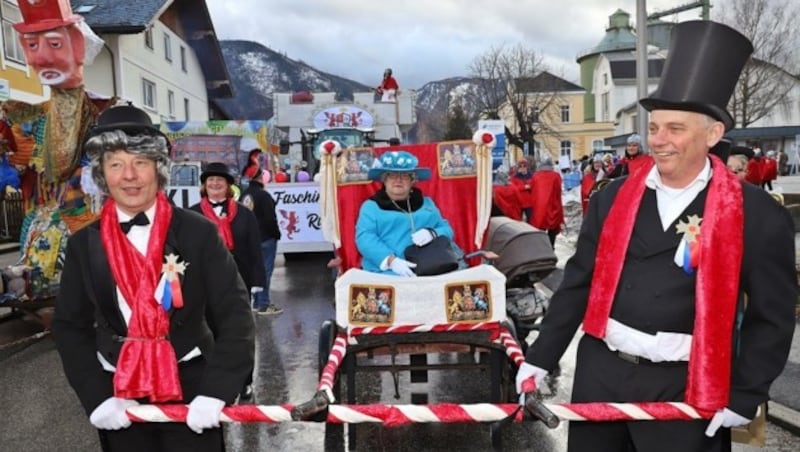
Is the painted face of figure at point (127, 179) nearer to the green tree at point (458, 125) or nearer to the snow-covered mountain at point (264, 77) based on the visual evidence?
the green tree at point (458, 125)

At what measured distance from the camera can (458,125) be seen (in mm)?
51969

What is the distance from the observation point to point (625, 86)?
69.3 meters

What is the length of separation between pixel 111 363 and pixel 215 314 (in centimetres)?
44

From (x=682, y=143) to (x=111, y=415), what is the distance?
2.39 meters

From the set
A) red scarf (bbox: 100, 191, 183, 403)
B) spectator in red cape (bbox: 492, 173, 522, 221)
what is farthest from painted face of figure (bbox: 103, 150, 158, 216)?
spectator in red cape (bbox: 492, 173, 522, 221)

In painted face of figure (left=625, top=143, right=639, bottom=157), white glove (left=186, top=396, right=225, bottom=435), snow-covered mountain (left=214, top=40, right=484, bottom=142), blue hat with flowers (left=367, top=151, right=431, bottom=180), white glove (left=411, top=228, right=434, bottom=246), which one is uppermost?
snow-covered mountain (left=214, top=40, right=484, bottom=142)

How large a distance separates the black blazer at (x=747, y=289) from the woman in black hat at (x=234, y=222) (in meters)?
5.08

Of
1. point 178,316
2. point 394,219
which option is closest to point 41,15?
point 394,219

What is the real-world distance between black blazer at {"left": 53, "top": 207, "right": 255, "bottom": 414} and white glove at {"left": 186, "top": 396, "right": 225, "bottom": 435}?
0.15 feet

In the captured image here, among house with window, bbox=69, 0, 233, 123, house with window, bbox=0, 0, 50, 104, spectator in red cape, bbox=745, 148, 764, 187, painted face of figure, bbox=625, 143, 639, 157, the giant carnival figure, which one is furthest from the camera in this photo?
house with window, bbox=69, 0, 233, 123

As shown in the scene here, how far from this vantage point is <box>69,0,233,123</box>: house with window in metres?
24.7

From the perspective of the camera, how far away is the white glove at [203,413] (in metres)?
2.56

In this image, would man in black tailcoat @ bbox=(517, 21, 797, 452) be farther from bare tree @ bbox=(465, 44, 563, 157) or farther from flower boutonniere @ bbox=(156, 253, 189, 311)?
bare tree @ bbox=(465, 44, 563, 157)

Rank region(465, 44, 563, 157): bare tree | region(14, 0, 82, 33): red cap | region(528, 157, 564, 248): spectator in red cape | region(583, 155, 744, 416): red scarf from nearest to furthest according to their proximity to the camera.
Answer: region(583, 155, 744, 416): red scarf
region(14, 0, 82, 33): red cap
region(528, 157, 564, 248): spectator in red cape
region(465, 44, 563, 157): bare tree
